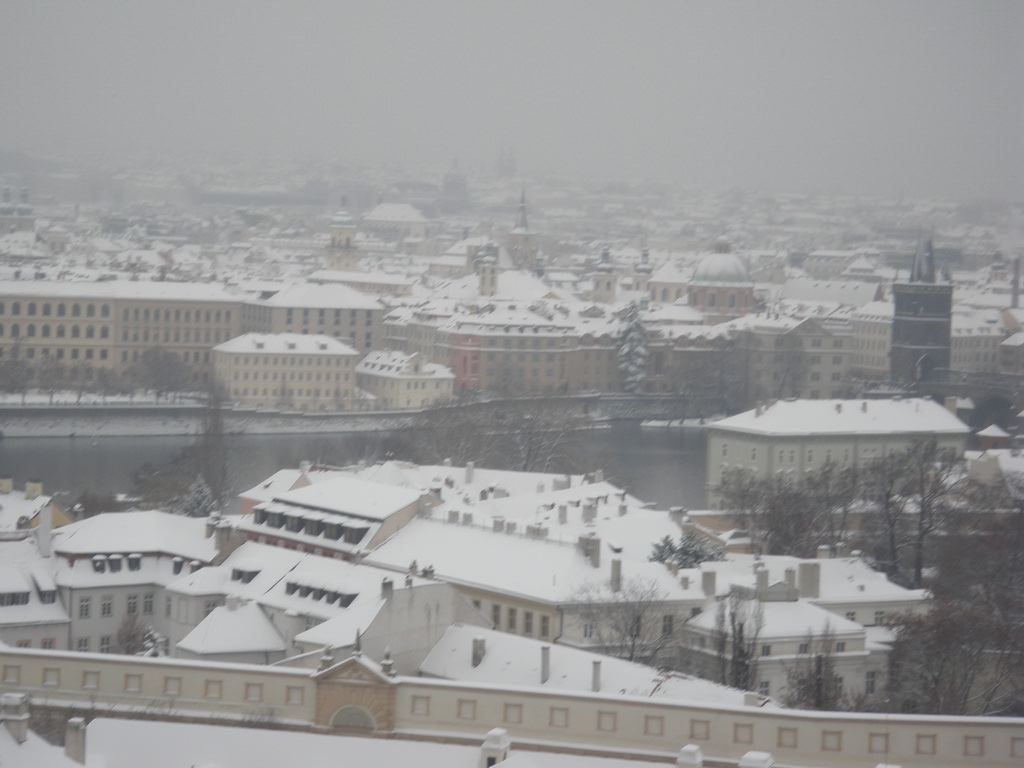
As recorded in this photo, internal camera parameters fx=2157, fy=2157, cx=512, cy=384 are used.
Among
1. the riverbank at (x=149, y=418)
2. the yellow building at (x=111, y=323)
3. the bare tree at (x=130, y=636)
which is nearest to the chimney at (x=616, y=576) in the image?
the bare tree at (x=130, y=636)

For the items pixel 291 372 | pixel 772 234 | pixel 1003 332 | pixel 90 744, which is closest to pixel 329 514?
pixel 90 744

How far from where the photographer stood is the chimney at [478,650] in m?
10.4

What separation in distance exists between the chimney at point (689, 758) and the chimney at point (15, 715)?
5.47 feet

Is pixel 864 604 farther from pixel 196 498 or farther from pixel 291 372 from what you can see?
pixel 291 372

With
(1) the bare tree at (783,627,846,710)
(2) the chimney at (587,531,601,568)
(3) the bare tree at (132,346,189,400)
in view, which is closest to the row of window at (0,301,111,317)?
(3) the bare tree at (132,346,189,400)

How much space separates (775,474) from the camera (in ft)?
75.5

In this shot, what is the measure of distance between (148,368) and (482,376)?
640cm

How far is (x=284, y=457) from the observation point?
29516 mm

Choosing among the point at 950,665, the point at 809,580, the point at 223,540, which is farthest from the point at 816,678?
the point at 223,540

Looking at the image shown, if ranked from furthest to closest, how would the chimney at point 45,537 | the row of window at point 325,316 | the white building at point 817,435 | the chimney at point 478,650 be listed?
the row of window at point 325,316 → the white building at point 817,435 → the chimney at point 45,537 → the chimney at point 478,650

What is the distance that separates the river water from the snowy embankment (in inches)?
15.3

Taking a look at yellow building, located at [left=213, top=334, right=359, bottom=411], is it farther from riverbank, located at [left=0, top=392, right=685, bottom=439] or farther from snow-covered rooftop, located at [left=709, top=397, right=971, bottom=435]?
snow-covered rooftop, located at [left=709, top=397, right=971, bottom=435]

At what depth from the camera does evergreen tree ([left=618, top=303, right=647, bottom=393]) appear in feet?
137

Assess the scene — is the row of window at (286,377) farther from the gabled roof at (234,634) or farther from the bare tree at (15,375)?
the gabled roof at (234,634)
